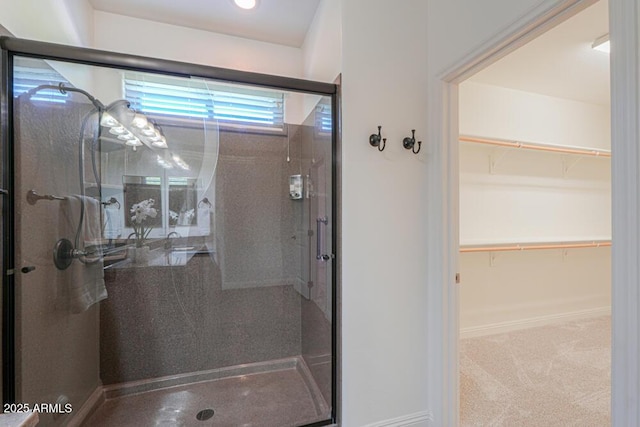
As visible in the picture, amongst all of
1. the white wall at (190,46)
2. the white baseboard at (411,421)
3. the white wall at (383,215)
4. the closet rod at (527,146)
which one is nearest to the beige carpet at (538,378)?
the white baseboard at (411,421)

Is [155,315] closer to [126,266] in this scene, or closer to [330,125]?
[126,266]

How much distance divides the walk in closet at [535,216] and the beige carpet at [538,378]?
2 centimetres

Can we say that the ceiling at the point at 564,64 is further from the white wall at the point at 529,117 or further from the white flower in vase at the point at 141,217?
the white flower in vase at the point at 141,217

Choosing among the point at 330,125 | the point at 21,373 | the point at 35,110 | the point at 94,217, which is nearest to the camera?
the point at 21,373

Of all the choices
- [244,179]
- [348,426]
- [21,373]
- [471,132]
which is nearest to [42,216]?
[21,373]

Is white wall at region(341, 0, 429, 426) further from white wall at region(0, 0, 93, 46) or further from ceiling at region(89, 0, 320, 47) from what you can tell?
white wall at region(0, 0, 93, 46)

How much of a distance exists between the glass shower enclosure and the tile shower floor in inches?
0.5

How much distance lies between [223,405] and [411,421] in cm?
124

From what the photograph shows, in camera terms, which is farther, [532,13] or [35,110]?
[35,110]

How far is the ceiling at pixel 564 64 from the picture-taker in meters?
1.96

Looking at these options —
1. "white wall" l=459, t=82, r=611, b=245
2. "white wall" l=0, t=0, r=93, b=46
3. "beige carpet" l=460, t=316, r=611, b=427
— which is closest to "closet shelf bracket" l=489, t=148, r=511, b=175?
"white wall" l=459, t=82, r=611, b=245

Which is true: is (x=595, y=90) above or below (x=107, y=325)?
above

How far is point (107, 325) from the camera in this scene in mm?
1952

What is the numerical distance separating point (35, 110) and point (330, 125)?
158 cm
